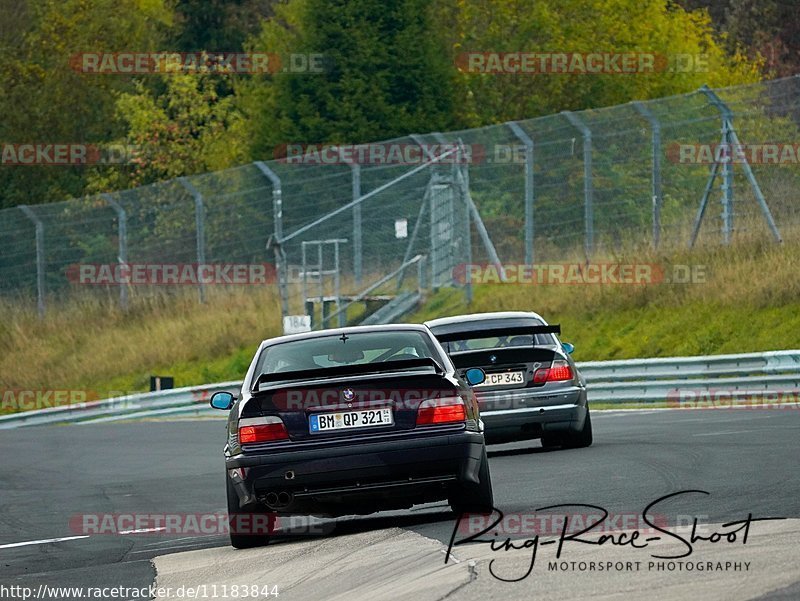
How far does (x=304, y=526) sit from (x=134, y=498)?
3.74 meters

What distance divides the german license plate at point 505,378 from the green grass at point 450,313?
32.9 ft

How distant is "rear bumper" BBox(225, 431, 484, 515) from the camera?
10867 millimetres

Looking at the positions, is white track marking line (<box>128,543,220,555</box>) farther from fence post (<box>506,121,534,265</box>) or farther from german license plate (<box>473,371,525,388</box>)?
fence post (<box>506,121,534,265</box>)

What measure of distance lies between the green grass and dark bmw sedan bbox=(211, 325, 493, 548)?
16.0 meters

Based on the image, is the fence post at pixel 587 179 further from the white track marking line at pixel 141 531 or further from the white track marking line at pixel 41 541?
the white track marking line at pixel 41 541

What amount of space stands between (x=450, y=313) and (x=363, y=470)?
22892 mm

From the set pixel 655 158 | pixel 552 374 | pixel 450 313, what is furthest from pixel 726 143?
pixel 552 374

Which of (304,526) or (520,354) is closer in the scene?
(304,526)

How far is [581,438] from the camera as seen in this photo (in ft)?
57.0

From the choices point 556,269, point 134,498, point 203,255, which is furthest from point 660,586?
point 203,255

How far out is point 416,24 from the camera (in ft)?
176

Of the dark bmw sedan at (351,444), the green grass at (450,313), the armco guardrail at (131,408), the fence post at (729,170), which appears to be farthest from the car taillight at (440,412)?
the fence post at (729,170)

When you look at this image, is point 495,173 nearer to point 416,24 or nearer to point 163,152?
point 416,24

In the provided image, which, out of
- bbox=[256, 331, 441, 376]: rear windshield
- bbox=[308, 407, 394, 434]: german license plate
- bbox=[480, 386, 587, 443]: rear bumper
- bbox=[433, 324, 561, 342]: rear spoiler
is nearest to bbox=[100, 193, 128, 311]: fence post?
bbox=[433, 324, 561, 342]: rear spoiler
